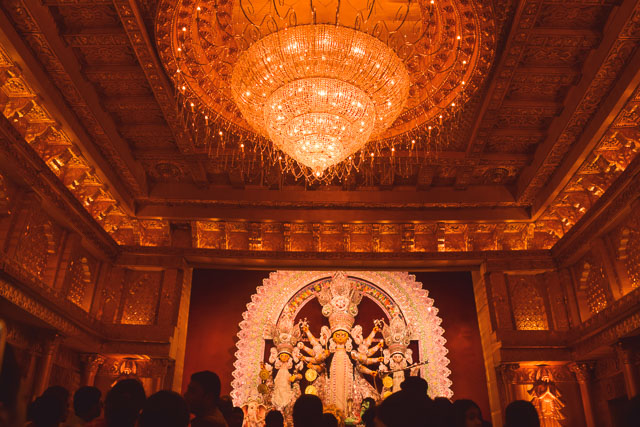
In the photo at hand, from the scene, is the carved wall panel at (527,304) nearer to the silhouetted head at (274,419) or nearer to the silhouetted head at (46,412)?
the silhouetted head at (274,419)

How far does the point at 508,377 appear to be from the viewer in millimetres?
8508

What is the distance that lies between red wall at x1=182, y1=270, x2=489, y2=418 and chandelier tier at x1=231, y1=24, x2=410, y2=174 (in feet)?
16.9

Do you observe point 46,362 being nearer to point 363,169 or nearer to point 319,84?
point 319,84

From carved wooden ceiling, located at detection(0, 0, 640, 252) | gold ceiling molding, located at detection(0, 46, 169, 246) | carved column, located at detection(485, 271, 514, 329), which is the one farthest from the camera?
carved column, located at detection(485, 271, 514, 329)

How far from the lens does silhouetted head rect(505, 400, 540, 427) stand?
253cm

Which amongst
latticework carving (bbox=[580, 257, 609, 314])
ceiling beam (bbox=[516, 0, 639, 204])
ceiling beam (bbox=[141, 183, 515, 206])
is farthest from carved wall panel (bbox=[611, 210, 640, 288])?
ceiling beam (bbox=[141, 183, 515, 206])

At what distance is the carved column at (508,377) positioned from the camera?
8406 millimetres

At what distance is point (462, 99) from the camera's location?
6684mm

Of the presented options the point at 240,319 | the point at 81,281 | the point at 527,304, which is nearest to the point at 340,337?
the point at 240,319

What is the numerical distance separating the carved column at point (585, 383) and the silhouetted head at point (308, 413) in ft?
24.7

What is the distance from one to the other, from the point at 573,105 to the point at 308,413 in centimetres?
632

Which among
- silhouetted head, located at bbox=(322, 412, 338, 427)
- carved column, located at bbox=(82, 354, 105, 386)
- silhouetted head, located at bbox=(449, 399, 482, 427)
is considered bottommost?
silhouetted head, located at bbox=(322, 412, 338, 427)

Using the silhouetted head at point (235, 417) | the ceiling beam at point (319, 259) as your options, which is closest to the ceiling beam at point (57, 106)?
the ceiling beam at point (319, 259)

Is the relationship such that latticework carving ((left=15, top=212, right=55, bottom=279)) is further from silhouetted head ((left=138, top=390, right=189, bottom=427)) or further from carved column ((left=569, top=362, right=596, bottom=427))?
carved column ((left=569, top=362, right=596, bottom=427))
